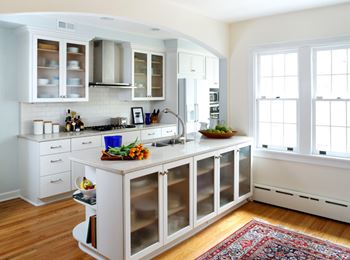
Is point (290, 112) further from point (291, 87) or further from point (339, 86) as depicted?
point (339, 86)

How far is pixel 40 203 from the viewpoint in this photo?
14.7 ft

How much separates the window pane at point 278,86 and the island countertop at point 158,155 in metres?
0.82

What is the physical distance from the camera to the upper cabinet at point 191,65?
20.7 feet

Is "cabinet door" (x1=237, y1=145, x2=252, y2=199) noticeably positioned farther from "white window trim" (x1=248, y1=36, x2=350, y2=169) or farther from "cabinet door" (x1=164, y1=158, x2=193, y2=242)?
"cabinet door" (x1=164, y1=158, x2=193, y2=242)

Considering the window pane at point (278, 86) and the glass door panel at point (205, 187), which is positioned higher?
the window pane at point (278, 86)

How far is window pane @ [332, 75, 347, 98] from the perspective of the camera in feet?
12.4

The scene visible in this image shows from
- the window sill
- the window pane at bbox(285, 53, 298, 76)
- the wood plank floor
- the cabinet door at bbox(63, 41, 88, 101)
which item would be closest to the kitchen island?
the wood plank floor

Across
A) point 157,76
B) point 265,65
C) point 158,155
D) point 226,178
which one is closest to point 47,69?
point 157,76

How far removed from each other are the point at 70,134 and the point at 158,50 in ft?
8.48

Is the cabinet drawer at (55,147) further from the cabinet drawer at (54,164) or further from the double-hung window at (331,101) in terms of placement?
the double-hung window at (331,101)

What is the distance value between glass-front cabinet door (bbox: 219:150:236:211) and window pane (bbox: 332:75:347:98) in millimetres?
1455

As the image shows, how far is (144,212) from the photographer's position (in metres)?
2.77

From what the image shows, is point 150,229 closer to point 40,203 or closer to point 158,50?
point 40,203

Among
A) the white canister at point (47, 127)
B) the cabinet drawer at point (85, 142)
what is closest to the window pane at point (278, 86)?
the cabinet drawer at point (85, 142)
